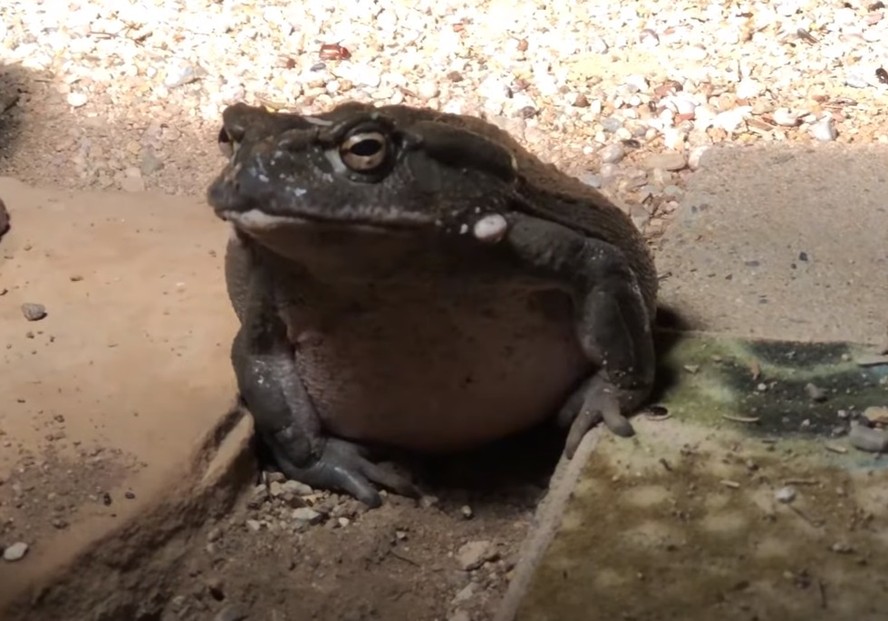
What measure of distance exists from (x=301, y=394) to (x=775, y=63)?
2.08 m

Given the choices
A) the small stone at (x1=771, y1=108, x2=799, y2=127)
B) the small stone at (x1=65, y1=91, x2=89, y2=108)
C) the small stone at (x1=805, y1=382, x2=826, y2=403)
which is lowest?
the small stone at (x1=65, y1=91, x2=89, y2=108)

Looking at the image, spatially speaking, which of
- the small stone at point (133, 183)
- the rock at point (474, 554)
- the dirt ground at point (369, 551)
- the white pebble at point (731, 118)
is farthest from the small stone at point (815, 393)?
the small stone at point (133, 183)

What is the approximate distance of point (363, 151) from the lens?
2.02 metres

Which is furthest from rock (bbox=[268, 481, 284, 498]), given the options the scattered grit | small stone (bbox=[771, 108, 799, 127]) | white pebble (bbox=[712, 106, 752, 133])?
small stone (bbox=[771, 108, 799, 127])

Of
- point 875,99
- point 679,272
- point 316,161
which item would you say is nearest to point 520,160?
point 316,161

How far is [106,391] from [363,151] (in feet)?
2.66

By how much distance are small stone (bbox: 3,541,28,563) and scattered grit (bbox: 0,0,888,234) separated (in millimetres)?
1648

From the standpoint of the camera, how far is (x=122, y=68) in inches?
156

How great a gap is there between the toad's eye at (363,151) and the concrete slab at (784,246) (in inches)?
38.2

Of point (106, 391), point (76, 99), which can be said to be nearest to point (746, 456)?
point (106, 391)

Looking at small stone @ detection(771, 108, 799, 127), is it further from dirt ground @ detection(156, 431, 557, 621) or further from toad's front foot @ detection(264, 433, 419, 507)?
toad's front foot @ detection(264, 433, 419, 507)

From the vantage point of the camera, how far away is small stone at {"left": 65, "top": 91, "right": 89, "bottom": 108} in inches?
151

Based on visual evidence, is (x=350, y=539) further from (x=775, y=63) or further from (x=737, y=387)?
(x=775, y=63)

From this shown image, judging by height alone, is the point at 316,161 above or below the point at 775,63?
above
